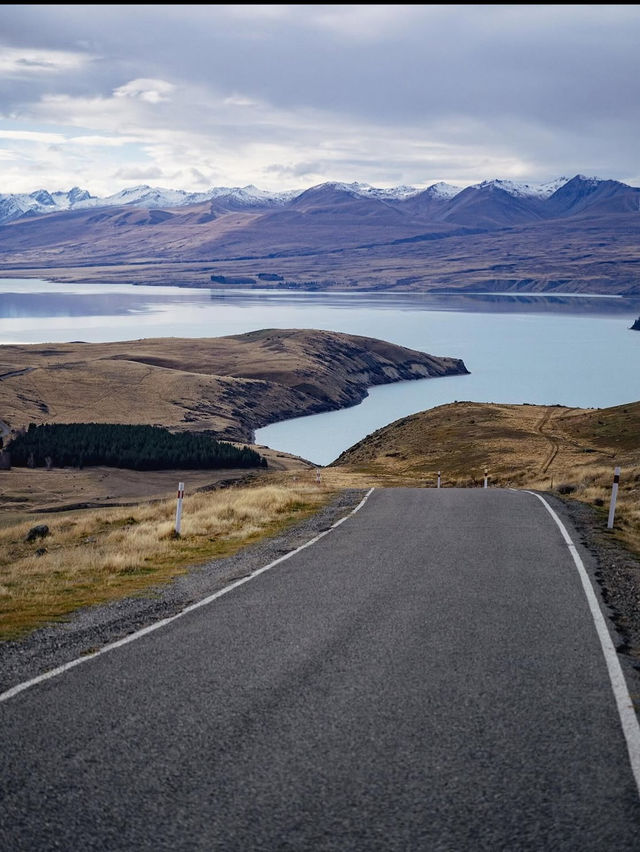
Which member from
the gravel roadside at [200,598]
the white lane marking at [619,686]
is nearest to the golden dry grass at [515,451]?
the gravel roadside at [200,598]

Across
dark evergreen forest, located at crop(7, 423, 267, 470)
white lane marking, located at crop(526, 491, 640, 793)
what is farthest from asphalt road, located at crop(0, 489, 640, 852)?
dark evergreen forest, located at crop(7, 423, 267, 470)

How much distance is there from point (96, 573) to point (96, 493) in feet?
171

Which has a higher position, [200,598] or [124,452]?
[124,452]

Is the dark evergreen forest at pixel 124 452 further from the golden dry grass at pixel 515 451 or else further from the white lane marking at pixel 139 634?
the white lane marking at pixel 139 634

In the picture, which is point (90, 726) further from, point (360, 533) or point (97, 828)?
point (360, 533)

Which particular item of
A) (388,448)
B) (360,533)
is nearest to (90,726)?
(360,533)

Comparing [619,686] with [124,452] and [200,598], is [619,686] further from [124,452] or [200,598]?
[124,452]

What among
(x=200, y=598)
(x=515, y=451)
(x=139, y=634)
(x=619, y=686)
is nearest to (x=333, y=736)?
(x=619, y=686)

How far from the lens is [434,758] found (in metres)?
5.86

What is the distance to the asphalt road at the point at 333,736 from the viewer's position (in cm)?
497

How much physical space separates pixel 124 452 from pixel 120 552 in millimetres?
68029

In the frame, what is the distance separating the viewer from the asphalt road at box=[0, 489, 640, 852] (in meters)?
4.97

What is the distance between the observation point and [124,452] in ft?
269

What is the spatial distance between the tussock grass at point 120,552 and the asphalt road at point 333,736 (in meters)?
2.41
